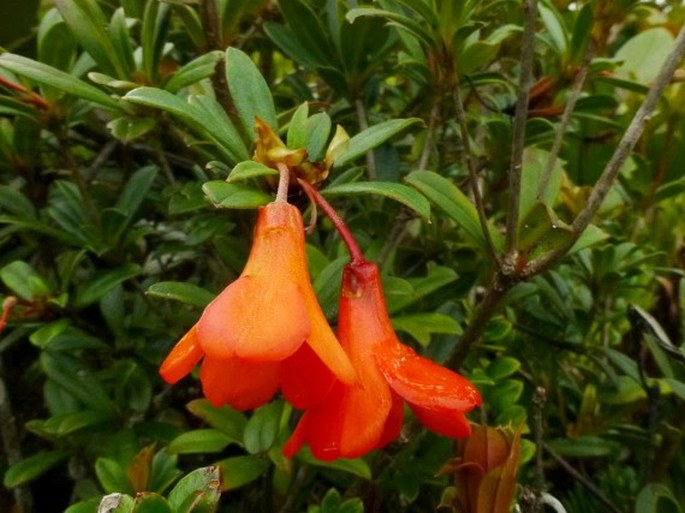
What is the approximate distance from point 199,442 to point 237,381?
32 centimetres

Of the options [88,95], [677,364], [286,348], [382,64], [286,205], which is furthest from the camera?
[382,64]

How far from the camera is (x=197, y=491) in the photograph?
625mm

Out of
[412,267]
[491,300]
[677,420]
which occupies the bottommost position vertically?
[677,420]

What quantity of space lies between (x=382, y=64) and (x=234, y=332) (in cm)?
72

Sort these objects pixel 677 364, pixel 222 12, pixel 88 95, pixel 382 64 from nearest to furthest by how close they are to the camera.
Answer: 1. pixel 88 95
2. pixel 222 12
3. pixel 677 364
4. pixel 382 64

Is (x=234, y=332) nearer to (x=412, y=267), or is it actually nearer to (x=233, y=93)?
(x=233, y=93)

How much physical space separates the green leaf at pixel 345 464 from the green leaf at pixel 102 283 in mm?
311

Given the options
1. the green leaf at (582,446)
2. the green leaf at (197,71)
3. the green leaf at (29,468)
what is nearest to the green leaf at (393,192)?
the green leaf at (197,71)

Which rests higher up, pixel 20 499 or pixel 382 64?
pixel 382 64

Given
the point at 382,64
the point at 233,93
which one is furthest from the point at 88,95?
the point at 382,64

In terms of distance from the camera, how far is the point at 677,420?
1181 millimetres

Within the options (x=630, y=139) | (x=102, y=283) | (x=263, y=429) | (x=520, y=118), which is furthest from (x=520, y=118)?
(x=102, y=283)

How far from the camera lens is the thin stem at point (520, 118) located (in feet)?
2.51

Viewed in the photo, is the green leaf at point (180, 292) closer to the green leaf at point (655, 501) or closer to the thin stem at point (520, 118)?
the thin stem at point (520, 118)
